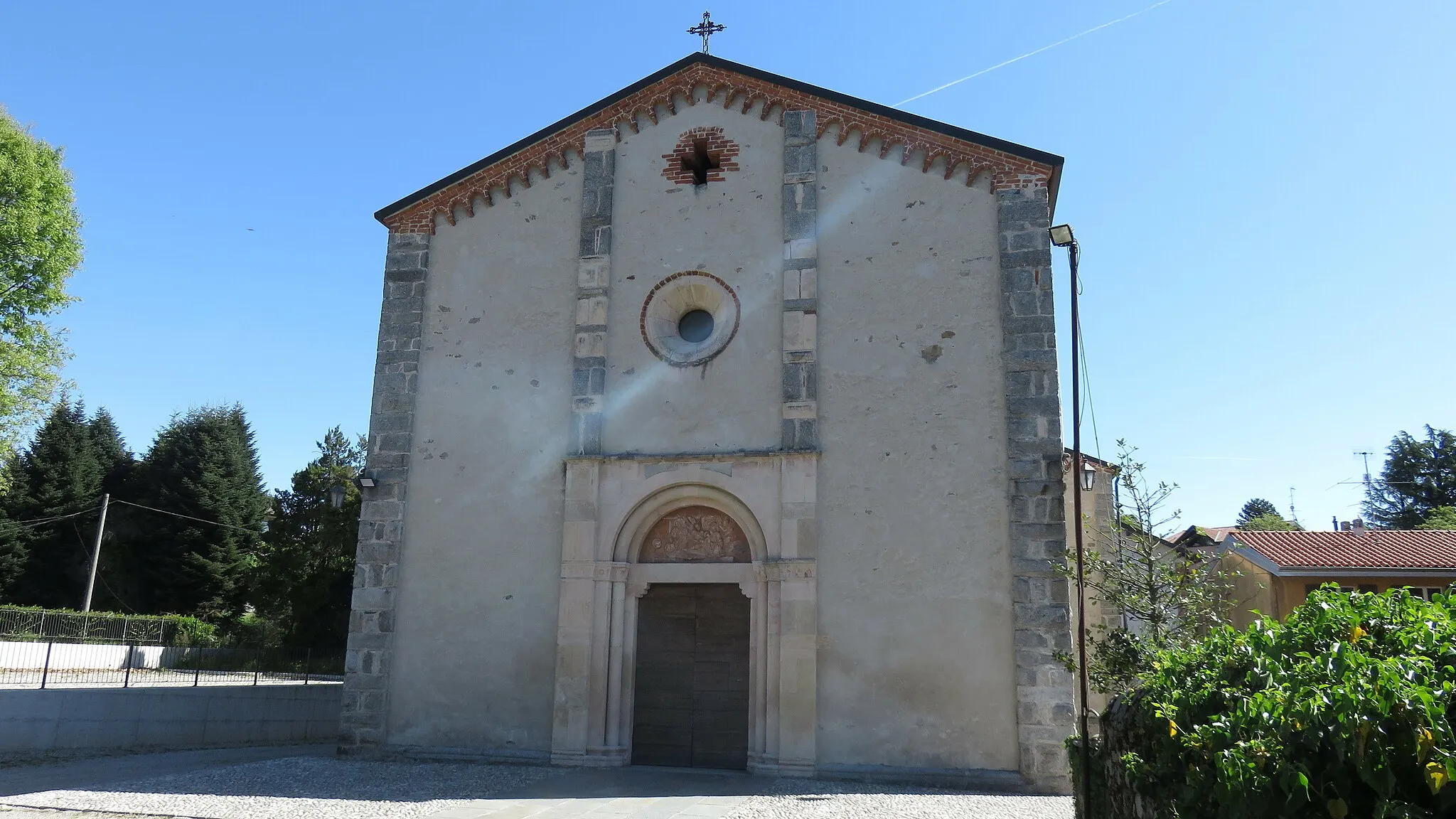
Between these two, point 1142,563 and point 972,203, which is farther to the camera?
point 972,203

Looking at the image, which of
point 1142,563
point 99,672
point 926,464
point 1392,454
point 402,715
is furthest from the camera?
point 1392,454

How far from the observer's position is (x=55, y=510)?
32.1 metres

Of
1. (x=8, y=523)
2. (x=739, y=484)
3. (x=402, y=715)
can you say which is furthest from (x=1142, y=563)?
(x=8, y=523)

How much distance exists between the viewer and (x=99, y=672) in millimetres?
15133

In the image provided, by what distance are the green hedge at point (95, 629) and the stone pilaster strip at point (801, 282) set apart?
44.6ft

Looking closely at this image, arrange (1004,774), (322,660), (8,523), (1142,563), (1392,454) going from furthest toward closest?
1. (1392,454)
2. (8,523)
3. (322,660)
4. (1004,774)
5. (1142,563)

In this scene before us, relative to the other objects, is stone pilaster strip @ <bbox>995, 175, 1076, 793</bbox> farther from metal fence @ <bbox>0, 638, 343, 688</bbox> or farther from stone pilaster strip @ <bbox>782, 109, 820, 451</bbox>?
metal fence @ <bbox>0, 638, 343, 688</bbox>

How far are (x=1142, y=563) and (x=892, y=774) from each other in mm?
3595

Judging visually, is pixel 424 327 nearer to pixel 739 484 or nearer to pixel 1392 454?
pixel 739 484

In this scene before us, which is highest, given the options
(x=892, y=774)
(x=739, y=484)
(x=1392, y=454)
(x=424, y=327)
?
(x=1392, y=454)

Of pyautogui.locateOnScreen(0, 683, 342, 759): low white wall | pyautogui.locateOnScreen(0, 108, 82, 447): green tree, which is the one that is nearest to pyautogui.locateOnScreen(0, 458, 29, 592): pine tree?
pyautogui.locateOnScreen(0, 108, 82, 447): green tree

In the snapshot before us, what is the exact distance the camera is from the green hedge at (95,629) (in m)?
18.2

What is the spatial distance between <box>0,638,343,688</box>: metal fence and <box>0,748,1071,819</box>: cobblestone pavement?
3910mm

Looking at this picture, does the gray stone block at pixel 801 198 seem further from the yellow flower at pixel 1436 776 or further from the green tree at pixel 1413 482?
the green tree at pixel 1413 482
